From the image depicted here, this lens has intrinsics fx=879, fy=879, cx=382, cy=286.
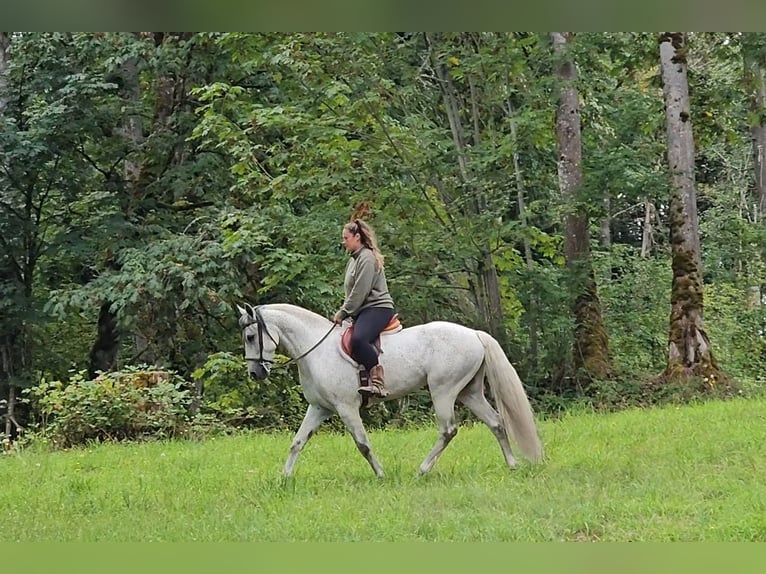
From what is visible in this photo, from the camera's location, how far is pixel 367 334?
7.47 m

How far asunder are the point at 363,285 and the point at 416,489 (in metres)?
1.73

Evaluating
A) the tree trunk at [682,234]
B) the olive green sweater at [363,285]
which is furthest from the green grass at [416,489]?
the tree trunk at [682,234]

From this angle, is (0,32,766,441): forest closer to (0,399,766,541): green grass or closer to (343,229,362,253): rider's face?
(0,399,766,541): green grass

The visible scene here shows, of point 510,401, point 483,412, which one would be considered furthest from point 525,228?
point 510,401

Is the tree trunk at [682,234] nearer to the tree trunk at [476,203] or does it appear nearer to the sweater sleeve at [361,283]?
the tree trunk at [476,203]

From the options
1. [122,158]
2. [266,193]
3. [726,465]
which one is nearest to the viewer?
[726,465]

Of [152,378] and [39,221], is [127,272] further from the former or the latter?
[39,221]

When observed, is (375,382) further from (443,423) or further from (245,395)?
(245,395)

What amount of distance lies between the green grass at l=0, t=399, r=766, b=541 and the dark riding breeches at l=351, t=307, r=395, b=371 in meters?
1.08

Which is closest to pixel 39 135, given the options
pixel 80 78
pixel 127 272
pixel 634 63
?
pixel 80 78

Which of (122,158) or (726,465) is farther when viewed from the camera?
(122,158)

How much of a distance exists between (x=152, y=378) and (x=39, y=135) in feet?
18.5

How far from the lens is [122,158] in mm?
16828

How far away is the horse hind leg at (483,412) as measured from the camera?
25.7 feet
